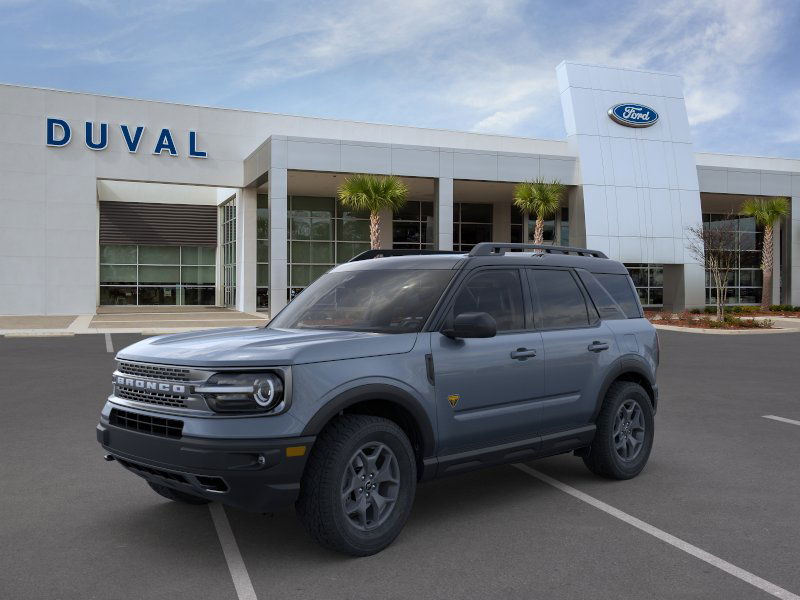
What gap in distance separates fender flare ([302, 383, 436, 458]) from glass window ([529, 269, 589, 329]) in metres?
1.47

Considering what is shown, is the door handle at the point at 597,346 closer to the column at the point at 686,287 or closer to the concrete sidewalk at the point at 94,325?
the concrete sidewalk at the point at 94,325

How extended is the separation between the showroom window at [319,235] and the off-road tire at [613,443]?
31.6 metres

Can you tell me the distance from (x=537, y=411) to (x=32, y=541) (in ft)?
11.4

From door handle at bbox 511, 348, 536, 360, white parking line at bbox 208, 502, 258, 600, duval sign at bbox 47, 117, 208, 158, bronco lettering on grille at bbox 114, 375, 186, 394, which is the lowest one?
white parking line at bbox 208, 502, 258, 600

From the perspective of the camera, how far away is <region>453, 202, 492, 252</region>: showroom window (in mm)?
41625

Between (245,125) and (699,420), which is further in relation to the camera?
(245,125)

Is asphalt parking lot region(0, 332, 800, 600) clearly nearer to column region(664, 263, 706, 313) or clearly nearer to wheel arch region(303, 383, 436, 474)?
wheel arch region(303, 383, 436, 474)

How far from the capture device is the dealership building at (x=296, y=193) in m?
30.2

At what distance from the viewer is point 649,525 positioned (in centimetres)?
512

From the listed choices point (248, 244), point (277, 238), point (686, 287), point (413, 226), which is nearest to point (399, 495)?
point (277, 238)

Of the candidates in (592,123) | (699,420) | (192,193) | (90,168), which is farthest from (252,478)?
(192,193)

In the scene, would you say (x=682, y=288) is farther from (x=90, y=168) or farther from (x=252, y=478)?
(x=252, y=478)

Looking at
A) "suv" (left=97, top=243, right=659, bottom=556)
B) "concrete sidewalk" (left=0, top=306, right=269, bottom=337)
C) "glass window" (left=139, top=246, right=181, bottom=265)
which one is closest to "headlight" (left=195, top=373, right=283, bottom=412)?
"suv" (left=97, top=243, right=659, bottom=556)

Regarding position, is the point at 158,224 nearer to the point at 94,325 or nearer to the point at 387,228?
the point at 387,228
